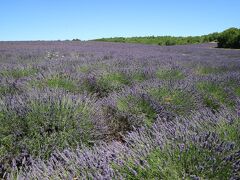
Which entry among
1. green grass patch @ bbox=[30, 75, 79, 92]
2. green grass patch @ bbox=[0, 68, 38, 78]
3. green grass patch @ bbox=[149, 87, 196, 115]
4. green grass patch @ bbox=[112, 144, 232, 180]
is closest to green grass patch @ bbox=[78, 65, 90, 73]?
green grass patch @ bbox=[0, 68, 38, 78]

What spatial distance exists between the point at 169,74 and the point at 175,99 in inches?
95.3

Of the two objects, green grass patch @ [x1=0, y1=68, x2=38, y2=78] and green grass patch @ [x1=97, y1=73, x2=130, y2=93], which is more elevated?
green grass patch @ [x1=0, y1=68, x2=38, y2=78]

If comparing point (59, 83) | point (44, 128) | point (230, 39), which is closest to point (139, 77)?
point (59, 83)

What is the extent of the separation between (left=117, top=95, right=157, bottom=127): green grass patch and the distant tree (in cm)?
2435

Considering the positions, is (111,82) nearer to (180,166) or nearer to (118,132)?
(118,132)

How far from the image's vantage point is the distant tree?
26250mm

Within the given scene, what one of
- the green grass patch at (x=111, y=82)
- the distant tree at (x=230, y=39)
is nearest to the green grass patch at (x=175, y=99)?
the green grass patch at (x=111, y=82)

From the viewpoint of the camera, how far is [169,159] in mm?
1800

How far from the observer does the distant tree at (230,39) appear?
1033 inches

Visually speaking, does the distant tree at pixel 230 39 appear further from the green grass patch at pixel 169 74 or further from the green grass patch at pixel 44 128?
the green grass patch at pixel 44 128

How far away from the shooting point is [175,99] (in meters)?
3.96

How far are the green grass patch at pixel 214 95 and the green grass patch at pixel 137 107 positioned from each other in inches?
47.1

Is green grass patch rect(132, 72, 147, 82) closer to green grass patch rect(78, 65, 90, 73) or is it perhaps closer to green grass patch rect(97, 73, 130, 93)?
green grass patch rect(97, 73, 130, 93)

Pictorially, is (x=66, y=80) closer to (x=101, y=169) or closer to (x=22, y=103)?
(x=22, y=103)
